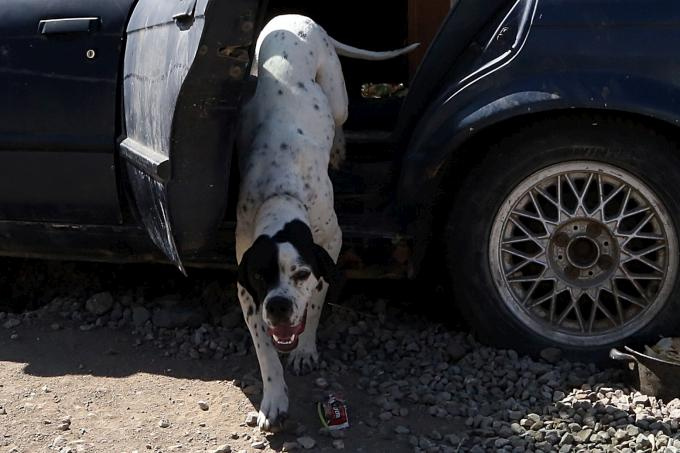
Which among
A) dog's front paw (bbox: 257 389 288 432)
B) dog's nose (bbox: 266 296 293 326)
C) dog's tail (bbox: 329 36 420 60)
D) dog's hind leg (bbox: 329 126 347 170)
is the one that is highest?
dog's tail (bbox: 329 36 420 60)

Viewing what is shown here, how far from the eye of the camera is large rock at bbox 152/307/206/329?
5.05 meters

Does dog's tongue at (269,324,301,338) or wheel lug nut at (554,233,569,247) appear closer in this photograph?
dog's tongue at (269,324,301,338)

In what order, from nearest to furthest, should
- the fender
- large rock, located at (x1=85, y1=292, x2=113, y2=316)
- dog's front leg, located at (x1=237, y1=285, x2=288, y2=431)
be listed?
dog's front leg, located at (x1=237, y1=285, x2=288, y2=431)
the fender
large rock, located at (x1=85, y1=292, x2=113, y2=316)

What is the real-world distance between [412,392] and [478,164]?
1.01 meters

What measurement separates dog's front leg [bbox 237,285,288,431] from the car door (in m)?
0.83

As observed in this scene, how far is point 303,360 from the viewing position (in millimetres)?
4660

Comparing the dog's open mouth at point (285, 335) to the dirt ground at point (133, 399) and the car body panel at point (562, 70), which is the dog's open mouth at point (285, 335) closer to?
the dirt ground at point (133, 399)

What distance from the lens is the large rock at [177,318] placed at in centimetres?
505

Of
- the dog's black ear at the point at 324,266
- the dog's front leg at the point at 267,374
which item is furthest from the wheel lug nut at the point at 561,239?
the dog's front leg at the point at 267,374

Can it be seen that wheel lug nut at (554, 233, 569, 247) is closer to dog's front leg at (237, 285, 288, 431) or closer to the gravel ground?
the gravel ground

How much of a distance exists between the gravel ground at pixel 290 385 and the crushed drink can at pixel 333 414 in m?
0.04

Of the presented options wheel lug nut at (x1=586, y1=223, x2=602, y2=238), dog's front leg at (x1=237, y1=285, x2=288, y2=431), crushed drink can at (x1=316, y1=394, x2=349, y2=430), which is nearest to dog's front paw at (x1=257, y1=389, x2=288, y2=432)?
dog's front leg at (x1=237, y1=285, x2=288, y2=431)

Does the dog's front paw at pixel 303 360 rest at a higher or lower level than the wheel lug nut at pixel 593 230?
lower

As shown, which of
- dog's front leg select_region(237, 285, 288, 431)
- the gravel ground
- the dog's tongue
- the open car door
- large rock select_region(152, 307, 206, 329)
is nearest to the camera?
the open car door
